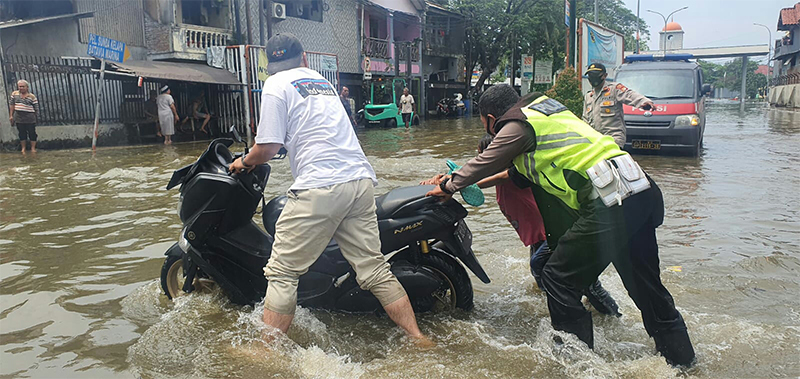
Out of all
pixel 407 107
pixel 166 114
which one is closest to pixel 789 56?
pixel 407 107

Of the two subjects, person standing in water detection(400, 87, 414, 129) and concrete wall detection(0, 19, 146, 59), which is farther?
person standing in water detection(400, 87, 414, 129)

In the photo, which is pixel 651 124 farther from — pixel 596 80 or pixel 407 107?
pixel 407 107

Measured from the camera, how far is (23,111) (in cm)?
1168

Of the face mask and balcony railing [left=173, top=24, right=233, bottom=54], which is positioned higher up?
balcony railing [left=173, top=24, right=233, bottom=54]

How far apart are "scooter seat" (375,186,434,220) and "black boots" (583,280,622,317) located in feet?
3.98

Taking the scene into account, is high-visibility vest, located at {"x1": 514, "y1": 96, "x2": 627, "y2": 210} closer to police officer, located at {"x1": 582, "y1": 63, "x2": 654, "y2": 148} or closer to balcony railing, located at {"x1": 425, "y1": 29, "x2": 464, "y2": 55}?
police officer, located at {"x1": 582, "y1": 63, "x2": 654, "y2": 148}

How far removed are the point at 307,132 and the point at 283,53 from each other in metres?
0.47

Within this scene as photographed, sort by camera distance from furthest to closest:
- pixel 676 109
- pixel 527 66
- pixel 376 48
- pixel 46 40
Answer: pixel 527 66
pixel 376 48
pixel 46 40
pixel 676 109

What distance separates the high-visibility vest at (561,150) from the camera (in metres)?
2.73

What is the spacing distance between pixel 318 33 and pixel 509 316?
20.4m

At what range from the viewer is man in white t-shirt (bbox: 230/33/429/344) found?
2.94 meters

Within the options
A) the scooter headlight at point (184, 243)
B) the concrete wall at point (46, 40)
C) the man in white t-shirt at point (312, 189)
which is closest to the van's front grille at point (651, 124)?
the man in white t-shirt at point (312, 189)

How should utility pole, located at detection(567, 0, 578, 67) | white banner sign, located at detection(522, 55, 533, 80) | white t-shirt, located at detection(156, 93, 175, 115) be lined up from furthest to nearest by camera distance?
white banner sign, located at detection(522, 55, 533, 80), utility pole, located at detection(567, 0, 578, 67), white t-shirt, located at detection(156, 93, 175, 115)

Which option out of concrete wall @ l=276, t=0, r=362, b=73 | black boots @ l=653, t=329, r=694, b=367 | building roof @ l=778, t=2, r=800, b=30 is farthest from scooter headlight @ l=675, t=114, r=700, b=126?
building roof @ l=778, t=2, r=800, b=30
